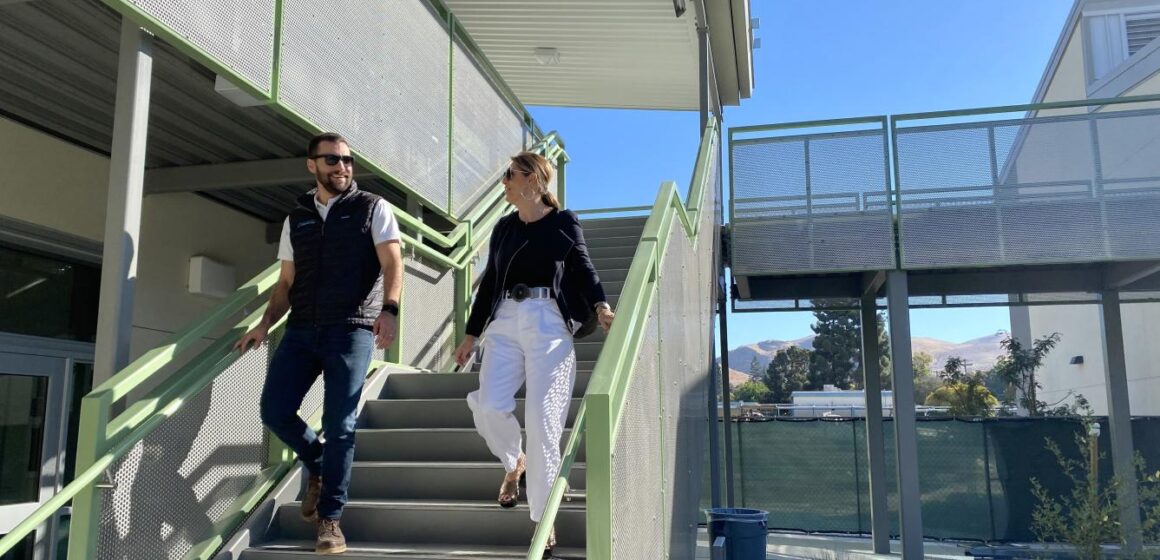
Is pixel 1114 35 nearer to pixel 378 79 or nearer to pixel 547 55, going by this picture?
pixel 547 55

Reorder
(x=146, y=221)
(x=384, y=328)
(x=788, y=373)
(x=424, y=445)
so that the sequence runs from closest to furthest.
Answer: (x=384, y=328) < (x=424, y=445) < (x=146, y=221) < (x=788, y=373)

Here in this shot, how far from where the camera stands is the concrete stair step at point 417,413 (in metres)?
4.99

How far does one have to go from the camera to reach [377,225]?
12.6 ft

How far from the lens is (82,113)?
18.1ft

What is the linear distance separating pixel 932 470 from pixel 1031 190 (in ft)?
16.7

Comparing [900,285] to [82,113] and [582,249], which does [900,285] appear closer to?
[582,249]

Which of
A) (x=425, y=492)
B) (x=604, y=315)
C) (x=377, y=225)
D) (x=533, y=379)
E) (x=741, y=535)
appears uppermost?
(x=377, y=225)

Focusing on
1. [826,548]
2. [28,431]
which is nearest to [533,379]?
[28,431]

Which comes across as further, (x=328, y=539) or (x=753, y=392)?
(x=753, y=392)

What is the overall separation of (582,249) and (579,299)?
0.22 m

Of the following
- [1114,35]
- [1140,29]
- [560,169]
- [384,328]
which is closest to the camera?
[384,328]

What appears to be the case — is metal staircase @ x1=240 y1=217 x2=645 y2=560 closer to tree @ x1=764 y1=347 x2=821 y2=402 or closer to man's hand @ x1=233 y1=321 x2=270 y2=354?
man's hand @ x1=233 y1=321 x2=270 y2=354

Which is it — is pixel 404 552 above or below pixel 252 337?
below

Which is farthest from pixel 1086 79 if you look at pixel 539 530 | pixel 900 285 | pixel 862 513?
pixel 539 530
